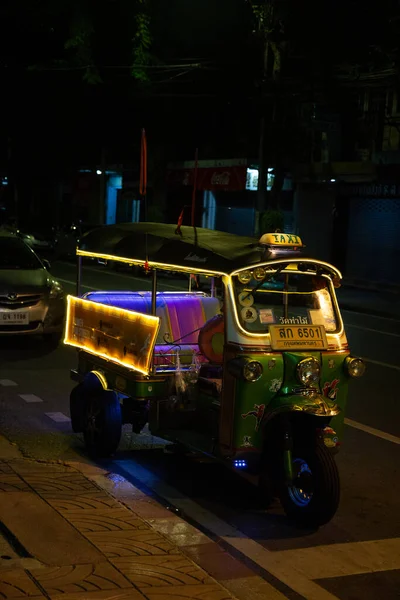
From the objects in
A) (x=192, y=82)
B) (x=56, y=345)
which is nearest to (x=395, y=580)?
(x=56, y=345)

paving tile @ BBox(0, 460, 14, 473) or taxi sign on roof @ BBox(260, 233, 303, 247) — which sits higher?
taxi sign on roof @ BBox(260, 233, 303, 247)

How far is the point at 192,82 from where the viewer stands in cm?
3391

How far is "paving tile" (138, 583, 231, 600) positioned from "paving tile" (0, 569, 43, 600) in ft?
1.97

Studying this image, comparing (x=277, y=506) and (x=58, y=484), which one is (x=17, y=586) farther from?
(x=277, y=506)

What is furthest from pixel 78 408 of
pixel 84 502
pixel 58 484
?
pixel 84 502

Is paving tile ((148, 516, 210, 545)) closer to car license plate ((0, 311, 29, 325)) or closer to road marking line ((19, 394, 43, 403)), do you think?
road marking line ((19, 394, 43, 403))

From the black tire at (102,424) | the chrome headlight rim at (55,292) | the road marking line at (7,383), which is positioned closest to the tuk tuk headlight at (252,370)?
the black tire at (102,424)

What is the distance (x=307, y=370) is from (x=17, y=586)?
8.69 feet

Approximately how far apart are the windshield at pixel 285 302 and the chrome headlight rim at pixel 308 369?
0.38 m

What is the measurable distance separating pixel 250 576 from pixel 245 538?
693 mm

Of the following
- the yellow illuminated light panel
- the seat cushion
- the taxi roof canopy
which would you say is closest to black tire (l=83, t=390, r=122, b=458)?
the yellow illuminated light panel

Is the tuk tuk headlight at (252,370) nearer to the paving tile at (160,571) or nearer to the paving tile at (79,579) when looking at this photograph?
the paving tile at (160,571)

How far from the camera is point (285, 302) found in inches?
279

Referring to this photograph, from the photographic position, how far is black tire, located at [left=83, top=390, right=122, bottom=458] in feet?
24.7
